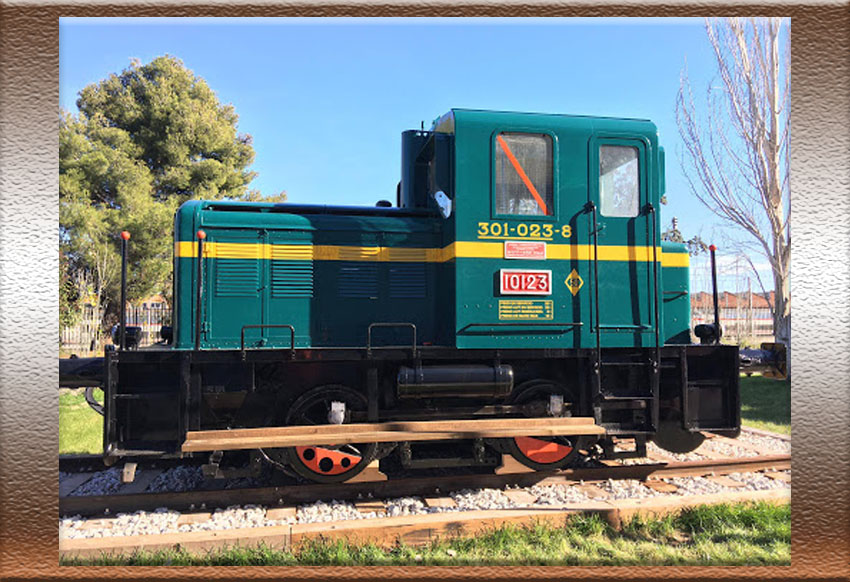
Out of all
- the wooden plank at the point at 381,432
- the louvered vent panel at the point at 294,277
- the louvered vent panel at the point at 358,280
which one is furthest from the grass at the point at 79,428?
the louvered vent panel at the point at 358,280

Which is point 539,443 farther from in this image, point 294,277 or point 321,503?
point 294,277

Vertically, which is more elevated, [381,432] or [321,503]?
[381,432]

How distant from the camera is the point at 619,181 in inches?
210

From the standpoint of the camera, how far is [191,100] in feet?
56.7

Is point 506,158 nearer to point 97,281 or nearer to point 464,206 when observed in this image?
point 464,206

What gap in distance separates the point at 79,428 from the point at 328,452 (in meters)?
4.91

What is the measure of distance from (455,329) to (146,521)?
3.15 metres

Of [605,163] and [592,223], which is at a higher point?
[605,163]

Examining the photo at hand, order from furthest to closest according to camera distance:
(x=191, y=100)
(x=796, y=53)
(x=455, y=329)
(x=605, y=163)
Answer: (x=191, y=100), (x=605, y=163), (x=455, y=329), (x=796, y=53)

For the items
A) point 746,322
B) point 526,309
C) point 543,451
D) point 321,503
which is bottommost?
point 321,503

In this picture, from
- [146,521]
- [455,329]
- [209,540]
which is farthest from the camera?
[455,329]

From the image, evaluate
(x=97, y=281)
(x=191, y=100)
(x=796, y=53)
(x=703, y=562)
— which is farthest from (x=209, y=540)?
(x=191, y=100)

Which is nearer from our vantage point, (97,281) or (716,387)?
(716,387)

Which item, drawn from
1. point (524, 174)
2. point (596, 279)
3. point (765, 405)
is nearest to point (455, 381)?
point (596, 279)
